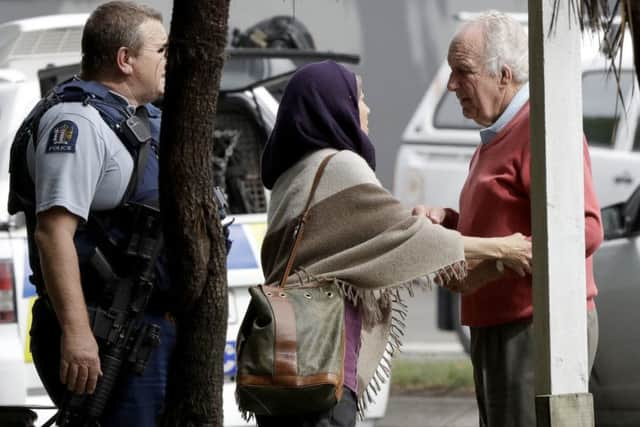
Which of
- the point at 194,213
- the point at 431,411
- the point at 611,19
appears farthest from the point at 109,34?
the point at 431,411

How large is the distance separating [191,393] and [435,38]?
44.2ft

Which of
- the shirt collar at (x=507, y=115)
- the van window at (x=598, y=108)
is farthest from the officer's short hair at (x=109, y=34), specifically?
the van window at (x=598, y=108)

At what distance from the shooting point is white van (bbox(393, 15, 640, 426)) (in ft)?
23.4

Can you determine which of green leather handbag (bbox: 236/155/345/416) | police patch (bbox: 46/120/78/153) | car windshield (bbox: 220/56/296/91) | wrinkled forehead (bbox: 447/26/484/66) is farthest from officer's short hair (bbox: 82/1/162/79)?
car windshield (bbox: 220/56/296/91)

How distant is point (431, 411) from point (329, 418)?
4850 mm

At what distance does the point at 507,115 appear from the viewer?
4.68 meters

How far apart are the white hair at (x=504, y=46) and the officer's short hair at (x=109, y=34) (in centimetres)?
103

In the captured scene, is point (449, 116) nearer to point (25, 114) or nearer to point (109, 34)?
point (25, 114)

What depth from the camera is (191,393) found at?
3.69 metres

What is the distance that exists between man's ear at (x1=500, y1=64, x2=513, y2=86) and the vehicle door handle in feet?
16.9

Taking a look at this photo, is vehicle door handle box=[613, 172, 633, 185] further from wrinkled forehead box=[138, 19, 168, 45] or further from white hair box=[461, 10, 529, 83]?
wrinkled forehead box=[138, 19, 168, 45]

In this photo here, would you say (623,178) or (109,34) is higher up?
(109,34)

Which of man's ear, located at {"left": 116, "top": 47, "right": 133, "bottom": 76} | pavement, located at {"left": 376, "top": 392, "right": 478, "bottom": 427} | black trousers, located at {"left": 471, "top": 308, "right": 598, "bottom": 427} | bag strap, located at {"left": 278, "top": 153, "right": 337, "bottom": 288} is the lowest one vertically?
pavement, located at {"left": 376, "top": 392, "right": 478, "bottom": 427}

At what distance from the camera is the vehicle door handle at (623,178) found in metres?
9.71
